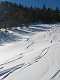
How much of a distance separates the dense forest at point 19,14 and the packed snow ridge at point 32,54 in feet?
0.19

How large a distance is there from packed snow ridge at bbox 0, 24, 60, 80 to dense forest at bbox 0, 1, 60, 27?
58 mm

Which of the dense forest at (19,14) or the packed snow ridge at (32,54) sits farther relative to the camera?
the dense forest at (19,14)

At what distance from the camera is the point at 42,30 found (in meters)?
1.58

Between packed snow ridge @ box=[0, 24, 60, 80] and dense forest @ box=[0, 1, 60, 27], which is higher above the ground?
dense forest @ box=[0, 1, 60, 27]

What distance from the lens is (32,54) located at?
4.39 feet

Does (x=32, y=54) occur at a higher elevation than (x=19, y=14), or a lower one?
lower

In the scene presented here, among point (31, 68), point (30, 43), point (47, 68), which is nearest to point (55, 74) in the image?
point (47, 68)

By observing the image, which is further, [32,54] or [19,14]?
[19,14]

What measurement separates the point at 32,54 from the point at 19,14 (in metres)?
0.37

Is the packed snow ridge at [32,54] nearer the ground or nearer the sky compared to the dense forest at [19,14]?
nearer the ground

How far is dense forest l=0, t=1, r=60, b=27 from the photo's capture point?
4.66 feet

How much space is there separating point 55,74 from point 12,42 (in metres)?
0.45

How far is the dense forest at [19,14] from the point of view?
1.42 m

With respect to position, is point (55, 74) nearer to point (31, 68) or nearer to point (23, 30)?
point (31, 68)
